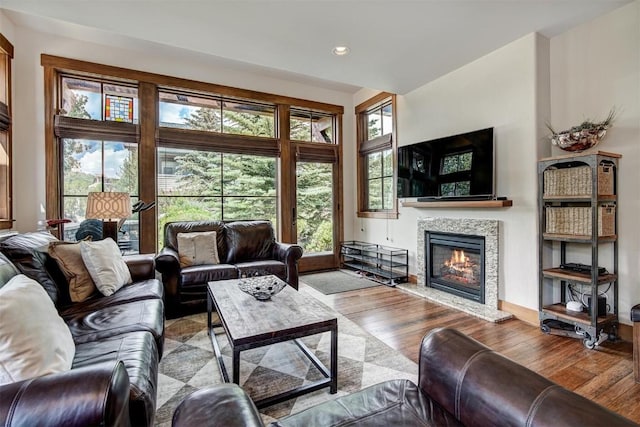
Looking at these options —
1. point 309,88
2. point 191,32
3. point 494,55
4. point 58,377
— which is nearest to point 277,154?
point 309,88

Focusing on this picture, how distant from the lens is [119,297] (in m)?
2.24

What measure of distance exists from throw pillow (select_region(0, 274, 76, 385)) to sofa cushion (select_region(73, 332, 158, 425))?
0.49 ft

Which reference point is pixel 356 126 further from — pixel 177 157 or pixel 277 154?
pixel 177 157

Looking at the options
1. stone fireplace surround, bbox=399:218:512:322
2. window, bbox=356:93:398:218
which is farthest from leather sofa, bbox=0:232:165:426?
window, bbox=356:93:398:218

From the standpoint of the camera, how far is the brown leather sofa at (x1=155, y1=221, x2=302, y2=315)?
3154mm

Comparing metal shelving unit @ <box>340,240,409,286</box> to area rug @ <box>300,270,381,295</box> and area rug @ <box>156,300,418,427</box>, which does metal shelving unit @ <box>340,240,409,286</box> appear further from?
area rug @ <box>156,300,418,427</box>

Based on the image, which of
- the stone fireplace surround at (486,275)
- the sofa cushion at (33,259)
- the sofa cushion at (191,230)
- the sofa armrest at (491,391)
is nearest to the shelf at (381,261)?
the stone fireplace surround at (486,275)

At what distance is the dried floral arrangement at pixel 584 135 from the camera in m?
2.57

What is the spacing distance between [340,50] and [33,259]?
10.4 feet

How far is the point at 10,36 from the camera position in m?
3.38

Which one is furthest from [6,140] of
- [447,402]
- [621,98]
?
[621,98]

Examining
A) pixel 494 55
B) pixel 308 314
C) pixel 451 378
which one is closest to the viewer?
pixel 451 378

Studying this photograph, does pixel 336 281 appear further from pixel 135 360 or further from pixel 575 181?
pixel 135 360

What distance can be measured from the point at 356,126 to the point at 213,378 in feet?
15.4
